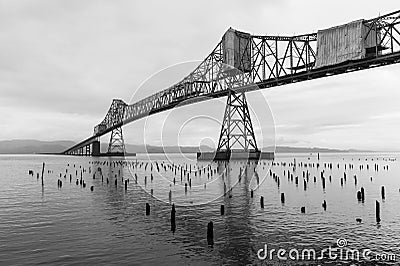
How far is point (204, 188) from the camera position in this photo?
44188 mm

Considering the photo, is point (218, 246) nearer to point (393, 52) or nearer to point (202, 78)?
point (393, 52)

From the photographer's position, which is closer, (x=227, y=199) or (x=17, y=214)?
(x=17, y=214)

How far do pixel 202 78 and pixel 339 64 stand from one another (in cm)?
5108

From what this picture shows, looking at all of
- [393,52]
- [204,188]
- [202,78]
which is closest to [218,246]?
[204,188]
